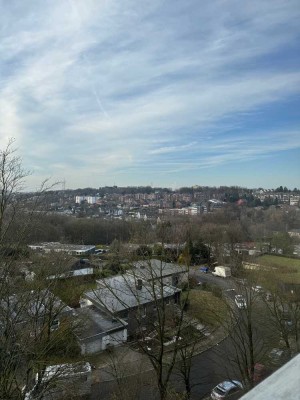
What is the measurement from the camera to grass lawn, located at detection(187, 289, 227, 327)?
12070 millimetres

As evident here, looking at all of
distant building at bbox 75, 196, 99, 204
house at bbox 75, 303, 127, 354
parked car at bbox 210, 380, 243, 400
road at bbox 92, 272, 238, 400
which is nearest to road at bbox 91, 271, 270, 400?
road at bbox 92, 272, 238, 400

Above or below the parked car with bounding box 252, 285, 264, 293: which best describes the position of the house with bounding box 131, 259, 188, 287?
above

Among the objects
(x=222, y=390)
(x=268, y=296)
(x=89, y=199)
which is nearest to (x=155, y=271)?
(x=222, y=390)

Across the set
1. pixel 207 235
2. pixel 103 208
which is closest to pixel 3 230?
pixel 207 235

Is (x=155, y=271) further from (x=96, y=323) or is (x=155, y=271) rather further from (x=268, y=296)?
(x=96, y=323)

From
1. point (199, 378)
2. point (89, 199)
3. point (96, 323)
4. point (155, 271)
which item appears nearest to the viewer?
point (155, 271)

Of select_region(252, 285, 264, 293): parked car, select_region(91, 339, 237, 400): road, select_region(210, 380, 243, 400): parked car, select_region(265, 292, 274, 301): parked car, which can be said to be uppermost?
select_region(252, 285, 264, 293): parked car

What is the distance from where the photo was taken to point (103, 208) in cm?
7244

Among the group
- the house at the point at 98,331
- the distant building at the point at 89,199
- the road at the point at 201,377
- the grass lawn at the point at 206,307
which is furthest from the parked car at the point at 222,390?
the distant building at the point at 89,199

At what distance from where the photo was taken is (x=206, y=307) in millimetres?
12945

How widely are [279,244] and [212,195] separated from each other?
→ 5989 cm

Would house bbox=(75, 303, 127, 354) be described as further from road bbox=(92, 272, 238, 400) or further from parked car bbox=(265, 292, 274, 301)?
parked car bbox=(265, 292, 274, 301)

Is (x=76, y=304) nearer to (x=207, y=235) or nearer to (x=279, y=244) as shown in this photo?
(x=207, y=235)

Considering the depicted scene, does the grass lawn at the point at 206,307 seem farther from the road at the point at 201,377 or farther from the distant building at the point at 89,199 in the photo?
the distant building at the point at 89,199
